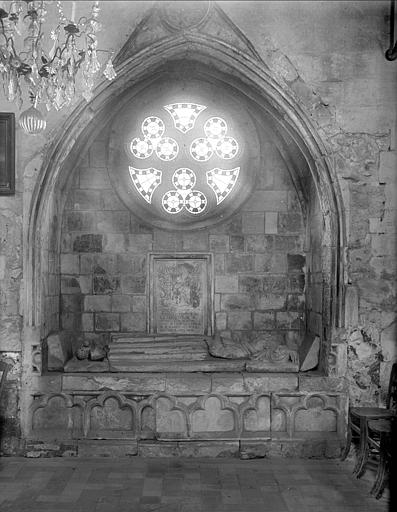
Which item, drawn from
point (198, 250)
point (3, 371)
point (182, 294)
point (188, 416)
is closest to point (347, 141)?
point (198, 250)

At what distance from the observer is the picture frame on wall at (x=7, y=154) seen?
4914mm

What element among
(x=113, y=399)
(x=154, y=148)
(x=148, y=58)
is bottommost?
(x=113, y=399)

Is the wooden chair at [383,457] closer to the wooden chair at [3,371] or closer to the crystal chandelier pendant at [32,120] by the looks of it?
the wooden chair at [3,371]

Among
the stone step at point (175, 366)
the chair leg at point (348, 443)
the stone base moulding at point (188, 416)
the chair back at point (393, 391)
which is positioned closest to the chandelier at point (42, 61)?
the stone step at point (175, 366)

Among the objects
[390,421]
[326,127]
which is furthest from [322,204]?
[390,421]

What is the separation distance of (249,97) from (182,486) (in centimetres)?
329

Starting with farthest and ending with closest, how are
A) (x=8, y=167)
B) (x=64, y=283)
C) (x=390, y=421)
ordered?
(x=64, y=283) < (x=8, y=167) < (x=390, y=421)

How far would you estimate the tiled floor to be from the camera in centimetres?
389

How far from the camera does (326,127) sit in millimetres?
4996

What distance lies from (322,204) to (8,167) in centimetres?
264

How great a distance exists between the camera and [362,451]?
175 inches

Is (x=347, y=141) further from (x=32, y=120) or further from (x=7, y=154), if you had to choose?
(x=7, y=154)

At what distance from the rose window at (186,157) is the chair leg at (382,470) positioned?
2.59 meters

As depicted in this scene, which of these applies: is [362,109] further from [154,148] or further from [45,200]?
[45,200]
